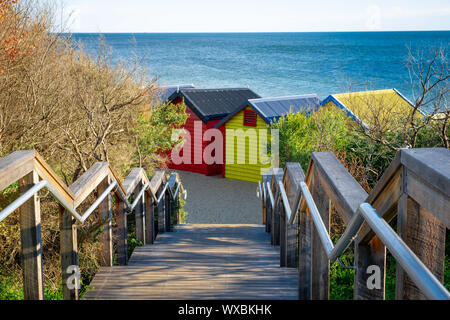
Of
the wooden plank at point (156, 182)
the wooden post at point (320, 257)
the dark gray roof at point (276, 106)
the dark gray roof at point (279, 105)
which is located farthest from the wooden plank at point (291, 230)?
the dark gray roof at point (279, 105)

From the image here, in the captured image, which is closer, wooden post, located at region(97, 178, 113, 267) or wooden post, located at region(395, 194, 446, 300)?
wooden post, located at region(395, 194, 446, 300)

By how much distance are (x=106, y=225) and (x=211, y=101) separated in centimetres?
1949

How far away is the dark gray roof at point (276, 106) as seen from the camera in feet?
66.1

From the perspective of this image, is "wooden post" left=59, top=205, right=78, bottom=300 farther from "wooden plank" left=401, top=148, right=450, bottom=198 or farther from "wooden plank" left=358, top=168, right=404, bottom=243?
"wooden plank" left=401, top=148, right=450, bottom=198

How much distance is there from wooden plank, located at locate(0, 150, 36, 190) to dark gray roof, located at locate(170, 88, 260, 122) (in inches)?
776

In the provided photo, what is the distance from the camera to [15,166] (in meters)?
2.41

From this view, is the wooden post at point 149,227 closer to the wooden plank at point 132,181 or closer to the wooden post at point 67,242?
the wooden plank at point 132,181

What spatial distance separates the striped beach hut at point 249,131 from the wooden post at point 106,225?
51.8 ft

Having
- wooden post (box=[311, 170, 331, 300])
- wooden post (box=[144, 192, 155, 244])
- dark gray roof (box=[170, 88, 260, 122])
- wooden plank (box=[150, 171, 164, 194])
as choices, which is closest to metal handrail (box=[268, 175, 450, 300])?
wooden post (box=[311, 170, 331, 300])

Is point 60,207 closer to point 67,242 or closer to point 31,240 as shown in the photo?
point 67,242

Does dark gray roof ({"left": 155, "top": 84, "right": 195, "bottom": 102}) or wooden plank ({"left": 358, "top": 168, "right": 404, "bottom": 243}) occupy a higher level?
dark gray roof ({"left": 155, "top": 84, "right": 195, "bottom": 102})

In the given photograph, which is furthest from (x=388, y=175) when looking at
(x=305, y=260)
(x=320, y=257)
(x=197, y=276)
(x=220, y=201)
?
(x=220, y=201)

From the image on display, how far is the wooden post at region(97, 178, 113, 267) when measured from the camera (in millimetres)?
4410
